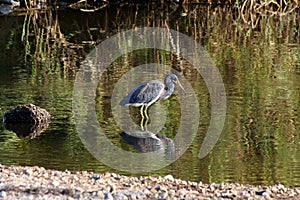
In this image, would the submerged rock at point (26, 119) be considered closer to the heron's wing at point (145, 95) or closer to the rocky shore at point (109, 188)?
the heron's wing at point (145, 95)

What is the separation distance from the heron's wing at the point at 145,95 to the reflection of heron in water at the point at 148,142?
26.7 inches

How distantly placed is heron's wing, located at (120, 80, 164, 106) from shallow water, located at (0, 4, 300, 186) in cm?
21

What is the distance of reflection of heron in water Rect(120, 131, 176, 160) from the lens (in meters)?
8.54

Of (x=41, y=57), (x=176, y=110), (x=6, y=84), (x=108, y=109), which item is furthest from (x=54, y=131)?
(x=41, y=57)

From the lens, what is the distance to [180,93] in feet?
35.6

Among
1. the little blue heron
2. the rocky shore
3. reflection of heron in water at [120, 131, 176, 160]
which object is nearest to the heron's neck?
the little blue heron

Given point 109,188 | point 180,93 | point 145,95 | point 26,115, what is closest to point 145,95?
point 145,95

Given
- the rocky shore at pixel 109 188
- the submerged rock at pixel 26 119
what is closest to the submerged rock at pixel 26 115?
the submerged rock at pixel 26 119

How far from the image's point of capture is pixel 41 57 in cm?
1375

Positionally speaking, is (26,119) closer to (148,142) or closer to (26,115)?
(26,115)

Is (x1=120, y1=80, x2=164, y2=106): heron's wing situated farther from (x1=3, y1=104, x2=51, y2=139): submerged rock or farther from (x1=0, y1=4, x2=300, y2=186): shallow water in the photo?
(x1=3, y1=104, x2=51, y2=139): submerged rock

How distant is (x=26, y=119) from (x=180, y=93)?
8.05ft

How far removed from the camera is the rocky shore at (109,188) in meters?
5.95

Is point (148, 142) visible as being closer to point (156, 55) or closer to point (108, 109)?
point (108, 109)
